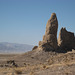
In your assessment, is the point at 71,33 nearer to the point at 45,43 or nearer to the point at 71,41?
the point at 71,41

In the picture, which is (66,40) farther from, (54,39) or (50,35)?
(50,35)

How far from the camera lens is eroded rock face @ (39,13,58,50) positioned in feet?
157

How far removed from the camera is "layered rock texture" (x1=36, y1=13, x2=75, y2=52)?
157ft

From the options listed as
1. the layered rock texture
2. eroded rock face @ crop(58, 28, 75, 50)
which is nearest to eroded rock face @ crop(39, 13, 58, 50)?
the layered rock texture

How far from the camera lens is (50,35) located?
48.5 metres

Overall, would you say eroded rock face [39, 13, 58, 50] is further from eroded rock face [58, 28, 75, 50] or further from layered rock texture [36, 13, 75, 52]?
eroded rock face [58, 28, 75, 50]

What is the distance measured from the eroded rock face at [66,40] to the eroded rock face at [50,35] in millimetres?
4208

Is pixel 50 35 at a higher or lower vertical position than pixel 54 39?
higher

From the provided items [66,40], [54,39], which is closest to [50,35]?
[54,39]

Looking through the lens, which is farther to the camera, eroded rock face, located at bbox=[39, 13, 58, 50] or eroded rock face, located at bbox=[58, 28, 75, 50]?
eroded rock face, located at bbox=[58, 28, 75, 50]

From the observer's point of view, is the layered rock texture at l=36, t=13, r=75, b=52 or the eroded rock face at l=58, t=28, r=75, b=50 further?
the eroded rock face at l=58, t=28, r=75, b=50

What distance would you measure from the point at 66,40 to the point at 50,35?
8.25m

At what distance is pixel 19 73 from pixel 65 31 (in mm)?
39828

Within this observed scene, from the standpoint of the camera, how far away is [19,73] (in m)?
16.9
